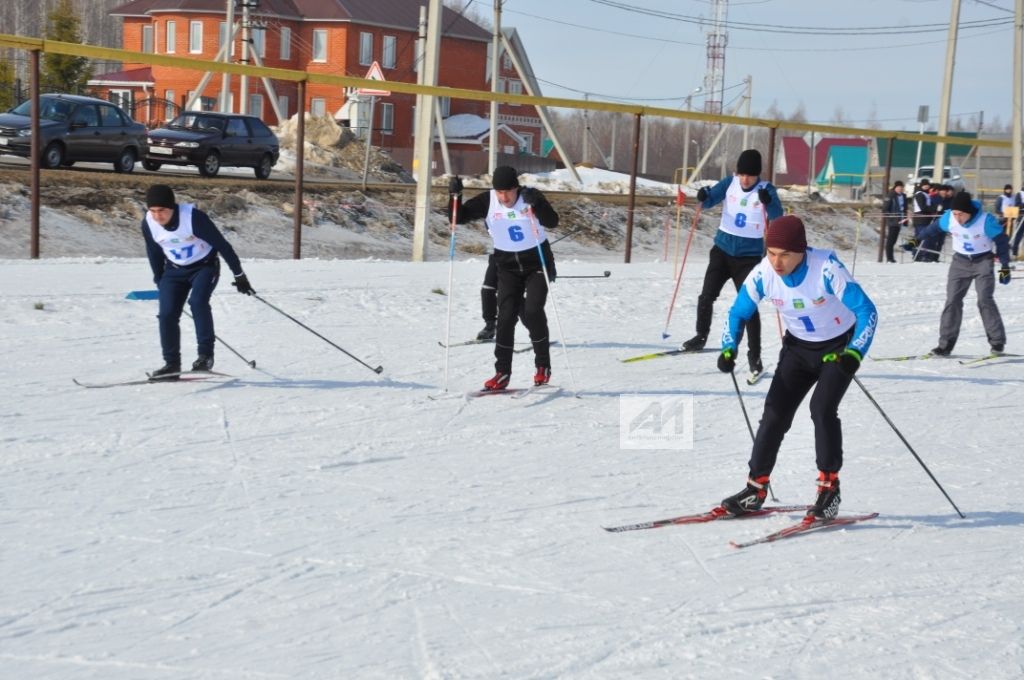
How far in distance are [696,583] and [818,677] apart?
3.04 feet

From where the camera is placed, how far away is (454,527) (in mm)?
5512

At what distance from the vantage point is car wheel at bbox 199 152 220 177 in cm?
2273

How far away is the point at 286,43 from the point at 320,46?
1.50 metres

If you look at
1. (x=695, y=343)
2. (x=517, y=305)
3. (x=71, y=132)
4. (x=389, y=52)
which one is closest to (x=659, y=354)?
(x=695, y=343)

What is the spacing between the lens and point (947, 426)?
27.3 feet

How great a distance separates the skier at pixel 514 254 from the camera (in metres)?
8.38

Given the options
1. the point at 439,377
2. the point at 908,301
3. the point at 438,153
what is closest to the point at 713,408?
the point at 439,377

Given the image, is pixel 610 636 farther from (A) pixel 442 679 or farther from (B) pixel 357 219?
(B) pixel 357 219

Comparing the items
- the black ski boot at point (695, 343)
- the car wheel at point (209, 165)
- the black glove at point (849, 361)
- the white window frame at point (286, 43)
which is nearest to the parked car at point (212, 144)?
the car wheel at point (209, 165)

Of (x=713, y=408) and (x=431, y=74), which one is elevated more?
(x=431, y=74)

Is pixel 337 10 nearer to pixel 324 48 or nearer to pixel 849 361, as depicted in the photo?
pixel 324 48

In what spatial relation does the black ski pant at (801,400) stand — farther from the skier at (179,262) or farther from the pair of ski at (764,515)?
the skier at (179,262)

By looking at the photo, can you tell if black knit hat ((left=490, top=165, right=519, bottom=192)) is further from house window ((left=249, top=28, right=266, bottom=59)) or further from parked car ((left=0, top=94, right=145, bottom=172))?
house window ((left=249, top=28, right=266, bottom=59))

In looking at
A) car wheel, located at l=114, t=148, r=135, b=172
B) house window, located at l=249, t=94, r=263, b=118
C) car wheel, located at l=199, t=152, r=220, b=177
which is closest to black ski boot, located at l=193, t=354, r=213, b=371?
car wheel, located at l=114, t=148, r=135, b=172
